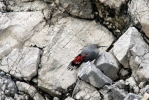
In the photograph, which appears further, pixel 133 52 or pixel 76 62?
pixel 76 62

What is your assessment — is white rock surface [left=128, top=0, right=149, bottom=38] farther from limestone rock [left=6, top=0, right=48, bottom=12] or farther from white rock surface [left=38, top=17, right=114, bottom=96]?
limestone rock [left=6, top=0, right=48, bottom=12]

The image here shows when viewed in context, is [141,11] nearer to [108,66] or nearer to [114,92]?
[108,66]

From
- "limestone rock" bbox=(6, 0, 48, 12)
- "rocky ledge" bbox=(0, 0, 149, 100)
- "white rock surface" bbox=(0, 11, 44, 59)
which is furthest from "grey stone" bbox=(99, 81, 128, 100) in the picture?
"limestone rock" bbox=(6, 0, 48, 12)

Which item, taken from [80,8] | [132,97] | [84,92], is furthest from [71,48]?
[132,97]

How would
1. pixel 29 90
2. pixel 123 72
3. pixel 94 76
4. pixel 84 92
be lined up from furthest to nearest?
1. pixel 29 90
2. pixel 123 72
3. pixel 84 92
4. pixel 94 76

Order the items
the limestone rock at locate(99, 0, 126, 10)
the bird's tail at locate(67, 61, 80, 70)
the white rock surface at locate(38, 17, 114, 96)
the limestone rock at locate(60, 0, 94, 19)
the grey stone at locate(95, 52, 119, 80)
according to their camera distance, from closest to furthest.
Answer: the grey stone at locate(95, 52, 119, 80) < the white rock surface at locate(38, 17, 114, 96) < the bird's tail at locate(67, 61, 80, 70) < the limestone rock at locate(99, 0, 126, 10) < the limestone rock at locate(60, 0, 94, 19)

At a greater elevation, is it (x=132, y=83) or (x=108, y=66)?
(x=108, y=66)

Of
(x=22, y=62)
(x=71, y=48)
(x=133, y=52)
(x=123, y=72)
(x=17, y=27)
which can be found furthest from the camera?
(x=17, y=27)
